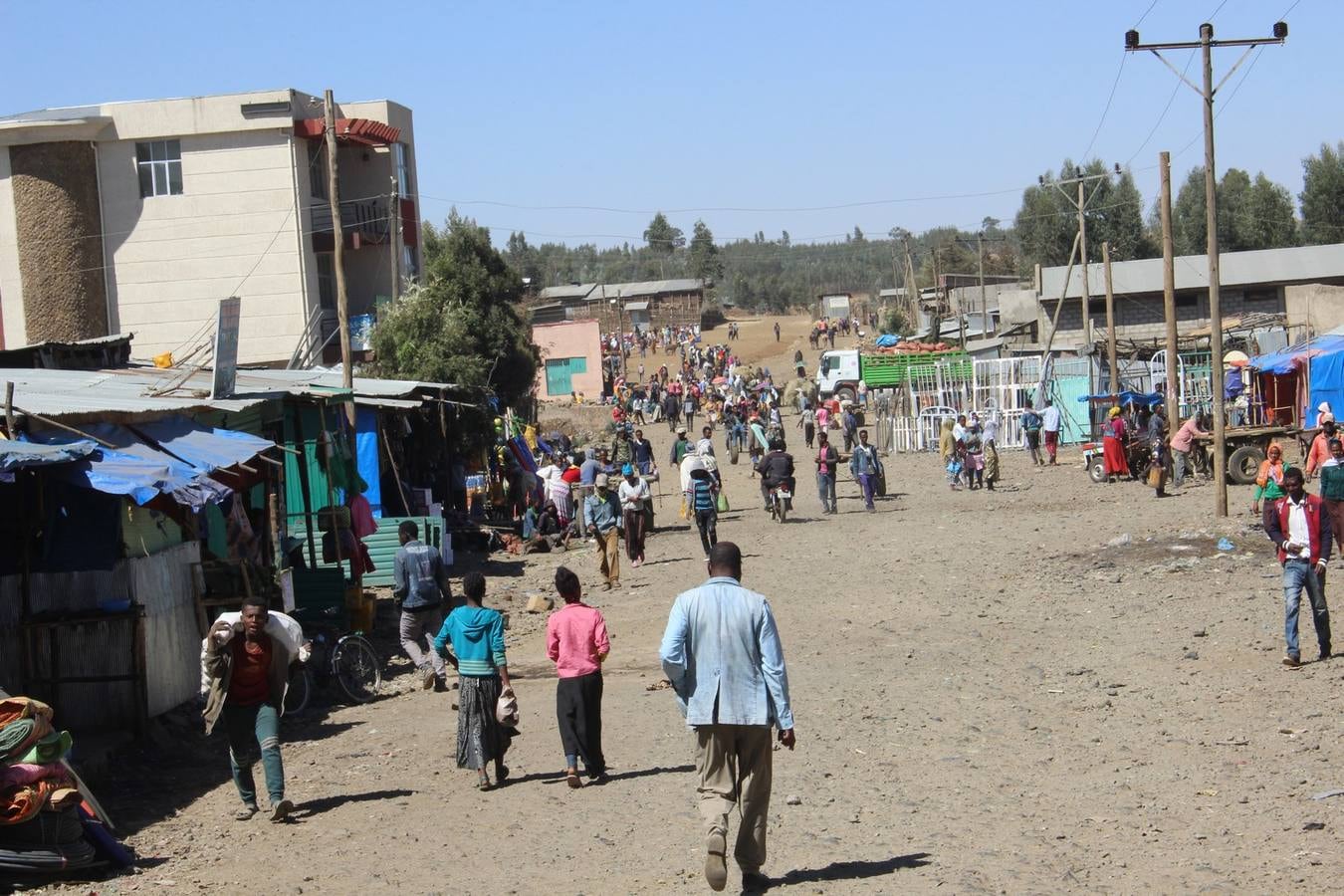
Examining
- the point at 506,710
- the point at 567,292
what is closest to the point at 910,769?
the point at 506,710

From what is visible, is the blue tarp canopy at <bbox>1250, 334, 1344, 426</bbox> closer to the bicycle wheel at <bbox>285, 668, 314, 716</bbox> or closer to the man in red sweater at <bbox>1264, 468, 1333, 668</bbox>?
the man in red sweater at <bbox>1264, 468, 1333, 668</bbox>

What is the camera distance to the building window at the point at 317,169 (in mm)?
40394

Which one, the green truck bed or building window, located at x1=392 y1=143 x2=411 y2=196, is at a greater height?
building window, located at x1=392 y1=143 x2=411 y2=196

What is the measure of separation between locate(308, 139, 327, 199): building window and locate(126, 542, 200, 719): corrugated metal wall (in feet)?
95.9

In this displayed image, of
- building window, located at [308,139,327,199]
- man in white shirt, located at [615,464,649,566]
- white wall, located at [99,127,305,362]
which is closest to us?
man in white shirt, located at [615,464,649,566]

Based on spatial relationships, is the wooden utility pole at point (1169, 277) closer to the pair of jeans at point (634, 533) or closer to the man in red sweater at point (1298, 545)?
the pair of jeans at point (634, 533)

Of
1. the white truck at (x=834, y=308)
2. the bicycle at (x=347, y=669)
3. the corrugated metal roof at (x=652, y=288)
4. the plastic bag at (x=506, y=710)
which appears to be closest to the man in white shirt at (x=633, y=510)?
the bicycle at (x=347, y=669)

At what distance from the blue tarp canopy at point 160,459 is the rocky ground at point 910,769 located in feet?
6.76

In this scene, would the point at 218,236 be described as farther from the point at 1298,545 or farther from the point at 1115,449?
the point at 1298,545

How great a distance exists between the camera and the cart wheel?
26297 millimetres

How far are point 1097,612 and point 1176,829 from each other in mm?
7846

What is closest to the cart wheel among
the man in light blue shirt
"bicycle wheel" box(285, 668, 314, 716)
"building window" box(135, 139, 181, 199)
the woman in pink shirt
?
"bicycle wheel" box(285, 668, 314, 716)

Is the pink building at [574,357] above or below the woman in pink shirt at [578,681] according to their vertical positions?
above

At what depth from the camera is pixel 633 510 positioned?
21016 millimetres
